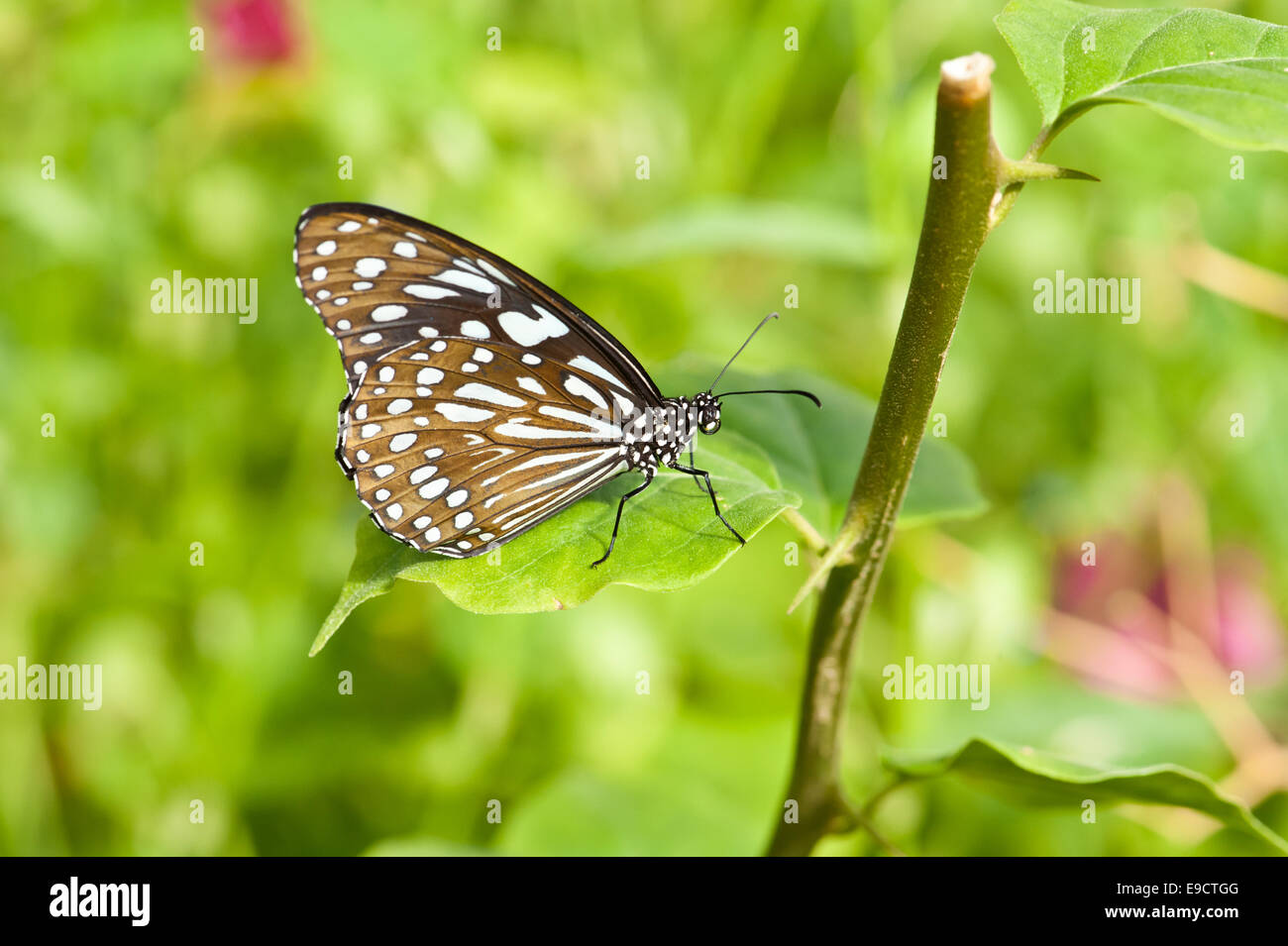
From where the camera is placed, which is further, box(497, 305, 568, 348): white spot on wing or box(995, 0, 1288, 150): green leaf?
box(497, 305, 568, 348): white spot on wing

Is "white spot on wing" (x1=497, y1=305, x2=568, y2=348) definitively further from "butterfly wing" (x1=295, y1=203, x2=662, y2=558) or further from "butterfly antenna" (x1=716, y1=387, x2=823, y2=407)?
"butterfly antenna" (x1=716, y1=387, x2=823, y2=407)

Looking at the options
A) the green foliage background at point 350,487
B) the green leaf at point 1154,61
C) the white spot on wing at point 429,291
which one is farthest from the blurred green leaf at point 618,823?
the green leaf at point 1154,61

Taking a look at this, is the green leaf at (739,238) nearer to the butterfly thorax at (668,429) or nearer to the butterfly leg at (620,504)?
the butterfly thorax at (668,429)

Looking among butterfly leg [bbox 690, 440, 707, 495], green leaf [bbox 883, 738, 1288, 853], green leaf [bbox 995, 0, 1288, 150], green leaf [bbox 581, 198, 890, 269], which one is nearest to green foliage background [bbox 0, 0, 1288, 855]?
green leaf [bbox 581, 198, 890, 269]

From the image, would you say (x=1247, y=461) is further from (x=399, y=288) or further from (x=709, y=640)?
(x=399, y=288)

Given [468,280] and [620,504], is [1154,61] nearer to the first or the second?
[620,504]
